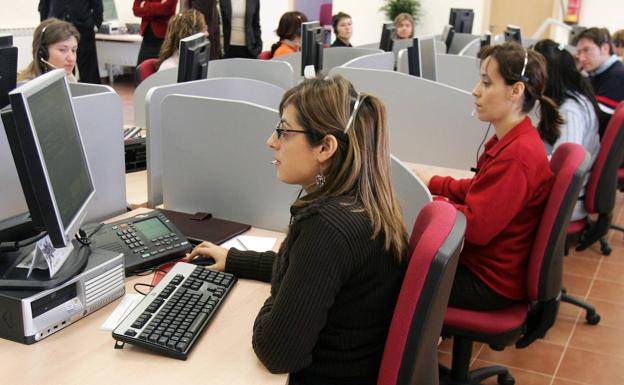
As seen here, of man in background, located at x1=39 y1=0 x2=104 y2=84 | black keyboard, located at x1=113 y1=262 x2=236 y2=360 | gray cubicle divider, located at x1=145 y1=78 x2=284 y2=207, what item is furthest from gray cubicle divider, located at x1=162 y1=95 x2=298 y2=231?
man in background, located at x1=39 y1=0 x2=104 y2=84

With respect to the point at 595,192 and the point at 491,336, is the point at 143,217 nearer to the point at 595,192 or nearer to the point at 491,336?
the point at 491,336

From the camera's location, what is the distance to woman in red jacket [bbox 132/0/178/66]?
530 centimetres

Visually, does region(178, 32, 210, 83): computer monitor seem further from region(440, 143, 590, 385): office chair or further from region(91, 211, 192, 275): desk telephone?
region(440, 143, 590, 385): office chair

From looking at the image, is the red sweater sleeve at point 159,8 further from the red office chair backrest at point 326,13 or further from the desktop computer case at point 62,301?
the red office chair backrest at point 326,13

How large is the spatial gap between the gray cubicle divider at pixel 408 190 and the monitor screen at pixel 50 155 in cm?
78

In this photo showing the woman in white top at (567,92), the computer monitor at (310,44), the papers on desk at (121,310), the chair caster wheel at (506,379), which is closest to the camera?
the papers on desk at (121,310)

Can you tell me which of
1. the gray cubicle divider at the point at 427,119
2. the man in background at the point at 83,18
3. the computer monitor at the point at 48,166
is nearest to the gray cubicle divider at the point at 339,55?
the gray cubicle divider at the point at 427,119

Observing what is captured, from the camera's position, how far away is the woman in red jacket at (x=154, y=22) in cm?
530

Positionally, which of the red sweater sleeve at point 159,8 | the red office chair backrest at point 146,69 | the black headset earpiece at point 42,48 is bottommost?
the red office chair backrest at point 146,69

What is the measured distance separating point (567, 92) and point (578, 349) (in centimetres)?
98

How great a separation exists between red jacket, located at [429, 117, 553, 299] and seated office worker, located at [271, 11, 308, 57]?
9.70ft

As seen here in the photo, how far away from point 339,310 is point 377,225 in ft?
0.56

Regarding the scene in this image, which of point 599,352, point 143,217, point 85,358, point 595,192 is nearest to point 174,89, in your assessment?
point 143,217

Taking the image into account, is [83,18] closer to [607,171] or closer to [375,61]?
[375,61]
